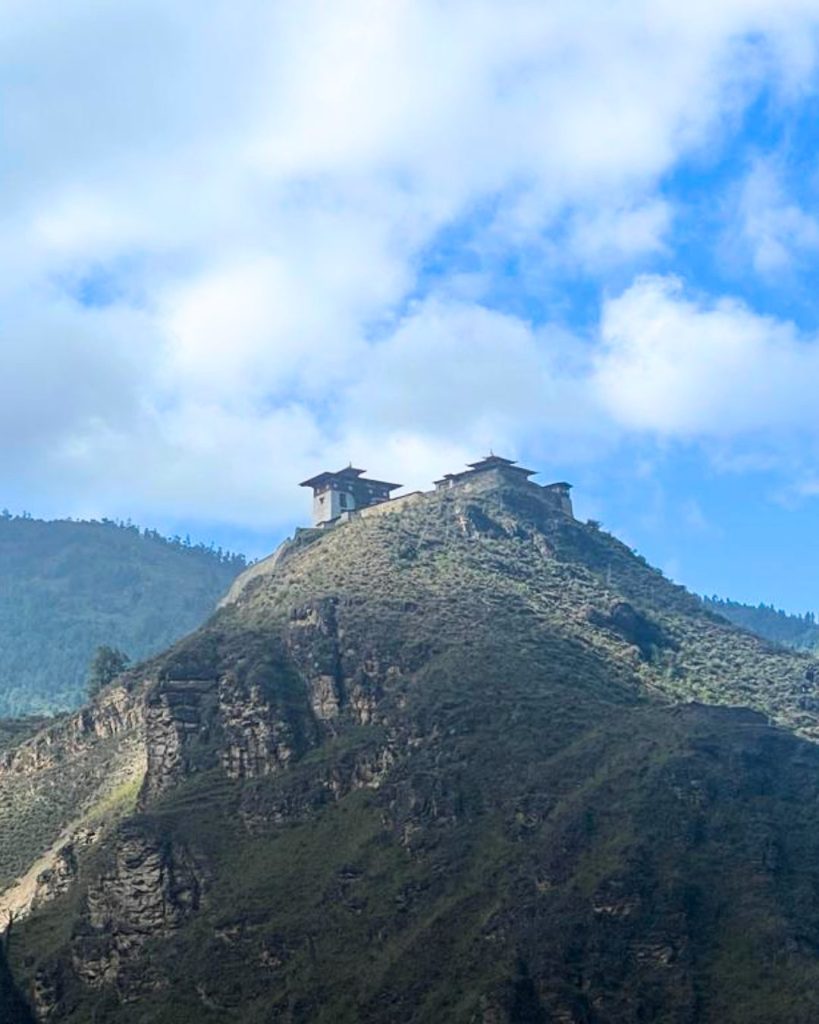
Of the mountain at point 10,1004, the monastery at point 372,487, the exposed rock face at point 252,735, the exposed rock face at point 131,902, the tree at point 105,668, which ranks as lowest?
the mountain at point 10,1004

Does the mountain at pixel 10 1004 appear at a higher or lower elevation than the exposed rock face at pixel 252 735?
lower

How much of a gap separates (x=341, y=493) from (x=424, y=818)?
60.5 meters

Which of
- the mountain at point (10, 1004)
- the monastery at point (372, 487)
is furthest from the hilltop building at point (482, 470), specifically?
the mountain at point (10, 1004)

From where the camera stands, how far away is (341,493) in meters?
142

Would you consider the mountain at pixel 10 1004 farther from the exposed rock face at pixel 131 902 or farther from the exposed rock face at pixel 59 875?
the exposed rock face at pixel 59 875

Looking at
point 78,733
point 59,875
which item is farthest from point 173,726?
point 78,733

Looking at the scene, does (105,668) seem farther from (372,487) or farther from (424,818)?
(424,818)

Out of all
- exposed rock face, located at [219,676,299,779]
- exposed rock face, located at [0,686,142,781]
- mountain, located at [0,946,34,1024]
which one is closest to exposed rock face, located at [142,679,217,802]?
exposed rock face, located at [219,676,299,779]

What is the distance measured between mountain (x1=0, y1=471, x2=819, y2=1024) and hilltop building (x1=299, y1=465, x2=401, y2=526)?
56.8ft

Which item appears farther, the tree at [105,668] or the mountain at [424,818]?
the tree at [105,668]

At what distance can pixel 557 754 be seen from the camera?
88438 millimetres

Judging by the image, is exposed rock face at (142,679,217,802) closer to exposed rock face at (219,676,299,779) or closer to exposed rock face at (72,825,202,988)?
exposed rock face at (219,676,299,779)

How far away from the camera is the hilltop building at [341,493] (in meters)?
141

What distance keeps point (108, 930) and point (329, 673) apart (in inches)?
962
